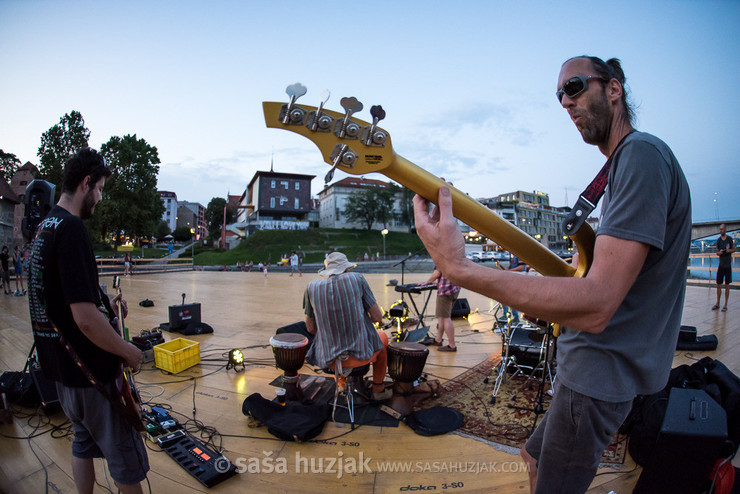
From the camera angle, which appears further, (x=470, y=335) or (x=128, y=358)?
(x=470, y=335)

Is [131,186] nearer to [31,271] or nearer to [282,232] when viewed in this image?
[282,232]

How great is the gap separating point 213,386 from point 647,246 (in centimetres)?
518

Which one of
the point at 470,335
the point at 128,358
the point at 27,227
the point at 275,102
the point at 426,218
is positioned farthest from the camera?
the point at 470,335

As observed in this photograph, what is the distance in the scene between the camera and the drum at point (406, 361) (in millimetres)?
4152

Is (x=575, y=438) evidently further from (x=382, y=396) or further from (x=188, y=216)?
(x=188, y=216)

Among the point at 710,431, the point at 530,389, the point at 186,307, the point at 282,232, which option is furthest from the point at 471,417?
the point at 282,232

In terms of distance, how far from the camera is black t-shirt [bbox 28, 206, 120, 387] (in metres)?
1.85

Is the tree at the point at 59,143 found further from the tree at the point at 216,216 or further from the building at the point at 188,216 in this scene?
the building at the point at 188,216

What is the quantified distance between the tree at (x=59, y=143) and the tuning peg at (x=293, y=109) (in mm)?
39554

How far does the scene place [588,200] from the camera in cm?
124

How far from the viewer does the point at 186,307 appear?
25.4 ft

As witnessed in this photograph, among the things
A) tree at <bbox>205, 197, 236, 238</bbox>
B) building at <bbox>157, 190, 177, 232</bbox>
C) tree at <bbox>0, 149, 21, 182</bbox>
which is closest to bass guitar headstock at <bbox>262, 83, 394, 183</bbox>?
tree at <bbox>0, 149, 21, 182</bbox>

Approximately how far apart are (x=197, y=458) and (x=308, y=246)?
5273 centimetres

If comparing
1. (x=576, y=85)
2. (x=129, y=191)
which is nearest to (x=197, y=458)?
(x=576, y=85)
